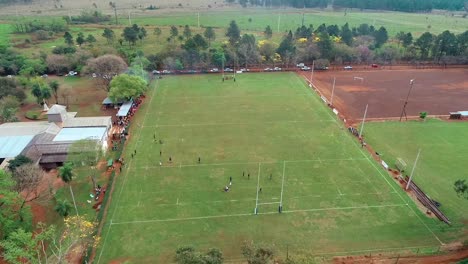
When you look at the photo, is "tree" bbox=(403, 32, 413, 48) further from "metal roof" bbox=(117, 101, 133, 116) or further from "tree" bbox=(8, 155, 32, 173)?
"tree" bbox=(8, 155, 32, 173)

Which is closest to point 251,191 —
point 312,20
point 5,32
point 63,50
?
point 63,50

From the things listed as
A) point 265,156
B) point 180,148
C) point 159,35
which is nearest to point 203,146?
point 180,148

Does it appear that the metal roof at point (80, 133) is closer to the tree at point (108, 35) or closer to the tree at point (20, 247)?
the tree at point (20, 247)

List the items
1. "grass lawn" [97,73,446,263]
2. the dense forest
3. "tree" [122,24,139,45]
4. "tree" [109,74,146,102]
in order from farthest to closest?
the dense forest → "tree" [122,24,139,45] → "tree" [109,74,146,102] → "grass lawn" [97,73,446,263]

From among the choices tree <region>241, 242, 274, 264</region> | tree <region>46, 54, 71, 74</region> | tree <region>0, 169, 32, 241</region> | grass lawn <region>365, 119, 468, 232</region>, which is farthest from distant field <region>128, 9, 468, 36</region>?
tree <region>241, 242, 274, 264</region>

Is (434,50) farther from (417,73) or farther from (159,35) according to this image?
(159,35)

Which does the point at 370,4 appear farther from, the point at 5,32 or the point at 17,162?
the point at 17,162

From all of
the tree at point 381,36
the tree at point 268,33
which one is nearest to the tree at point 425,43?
the tree at point 381,36
